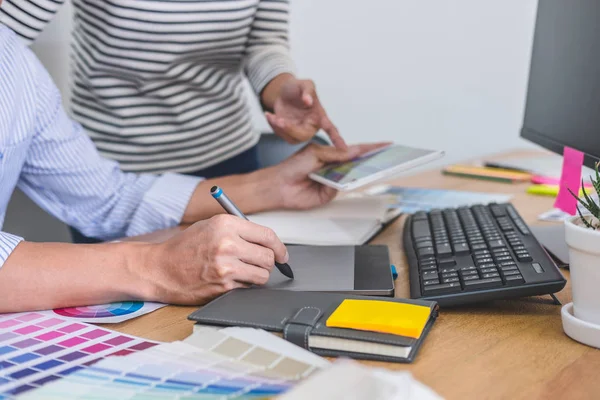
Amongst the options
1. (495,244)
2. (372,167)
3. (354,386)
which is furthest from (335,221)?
(354,386)

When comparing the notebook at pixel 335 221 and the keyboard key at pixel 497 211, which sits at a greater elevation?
the keyboard key at pixel 497 211

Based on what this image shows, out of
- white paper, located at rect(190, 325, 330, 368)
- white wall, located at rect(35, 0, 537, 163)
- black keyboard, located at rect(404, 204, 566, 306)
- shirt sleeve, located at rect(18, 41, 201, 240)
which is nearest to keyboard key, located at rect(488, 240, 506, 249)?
black keyboard, located at rect(404, 204, 566, 306)

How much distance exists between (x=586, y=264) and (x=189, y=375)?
39 cm

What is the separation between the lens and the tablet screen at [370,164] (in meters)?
1.14

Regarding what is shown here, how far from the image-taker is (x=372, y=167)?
116cm

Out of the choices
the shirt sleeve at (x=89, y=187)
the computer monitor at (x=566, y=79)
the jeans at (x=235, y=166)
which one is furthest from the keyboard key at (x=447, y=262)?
the jeans at (x=235, y=166)

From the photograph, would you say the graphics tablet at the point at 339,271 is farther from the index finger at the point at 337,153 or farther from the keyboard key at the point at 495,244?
the index finger at the point at 337,153

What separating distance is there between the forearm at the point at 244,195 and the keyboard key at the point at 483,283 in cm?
53

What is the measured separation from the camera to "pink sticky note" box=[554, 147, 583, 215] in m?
0.86

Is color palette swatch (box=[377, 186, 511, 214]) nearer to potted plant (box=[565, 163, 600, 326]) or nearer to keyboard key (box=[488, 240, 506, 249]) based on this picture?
keyboard key (box=[488, 240, 506, 249])

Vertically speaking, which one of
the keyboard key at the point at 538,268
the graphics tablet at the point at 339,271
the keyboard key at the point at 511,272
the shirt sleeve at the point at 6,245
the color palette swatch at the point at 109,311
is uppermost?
the keyboard key at the point at 538,268

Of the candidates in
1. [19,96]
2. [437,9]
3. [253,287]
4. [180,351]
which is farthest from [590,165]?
[437,9]

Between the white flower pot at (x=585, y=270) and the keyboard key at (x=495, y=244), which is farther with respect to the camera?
the keyboard key at (x=495, y=244)

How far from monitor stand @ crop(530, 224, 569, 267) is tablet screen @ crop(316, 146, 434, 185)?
0.71 feet
